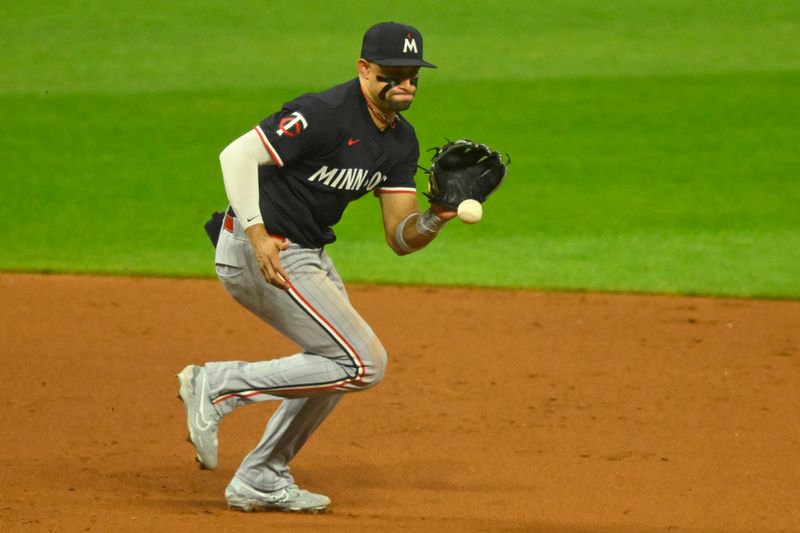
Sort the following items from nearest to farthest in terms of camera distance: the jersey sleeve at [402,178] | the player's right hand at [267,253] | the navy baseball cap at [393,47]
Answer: the player's right hand at [267,253] < the navy baseball cap at [393,47] < the jersey sleeve at [402,178]

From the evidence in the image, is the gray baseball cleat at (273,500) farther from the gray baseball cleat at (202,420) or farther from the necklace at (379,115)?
the necklace at (379,115)

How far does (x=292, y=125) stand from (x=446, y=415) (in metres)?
2.46

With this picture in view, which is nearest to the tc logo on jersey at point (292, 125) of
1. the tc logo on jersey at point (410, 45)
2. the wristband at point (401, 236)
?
the tc logo on jersey at point (410, 45)

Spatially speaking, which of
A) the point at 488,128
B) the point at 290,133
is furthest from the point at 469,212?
the point at 488,128

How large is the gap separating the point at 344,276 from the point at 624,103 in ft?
21.9

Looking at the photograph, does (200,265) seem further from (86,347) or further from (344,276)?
(86,347)

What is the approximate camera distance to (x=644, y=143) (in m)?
14.6

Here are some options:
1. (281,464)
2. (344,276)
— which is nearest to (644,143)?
(344,276)

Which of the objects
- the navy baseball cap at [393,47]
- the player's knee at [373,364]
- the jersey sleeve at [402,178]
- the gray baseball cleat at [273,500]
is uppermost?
the navy baseball cap at [393,47]

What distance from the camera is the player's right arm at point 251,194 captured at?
5074 mm

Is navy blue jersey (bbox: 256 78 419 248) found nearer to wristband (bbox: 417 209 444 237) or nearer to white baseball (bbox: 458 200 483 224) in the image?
wristband (bbox: 417 209 444 237)

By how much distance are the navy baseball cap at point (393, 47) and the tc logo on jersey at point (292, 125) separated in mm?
384

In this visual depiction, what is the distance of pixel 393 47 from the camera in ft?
17.0

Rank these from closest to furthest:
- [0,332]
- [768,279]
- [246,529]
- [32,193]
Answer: [246,529], [0,332], [768,279], [32,193]
